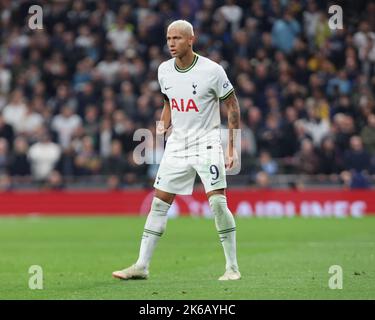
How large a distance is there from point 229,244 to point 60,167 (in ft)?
50.4

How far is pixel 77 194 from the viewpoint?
25.9 meters

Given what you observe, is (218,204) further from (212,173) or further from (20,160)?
(20,160)

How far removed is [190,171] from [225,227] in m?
0.76

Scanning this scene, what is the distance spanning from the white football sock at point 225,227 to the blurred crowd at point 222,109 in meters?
13.2

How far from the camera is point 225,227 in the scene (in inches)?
436

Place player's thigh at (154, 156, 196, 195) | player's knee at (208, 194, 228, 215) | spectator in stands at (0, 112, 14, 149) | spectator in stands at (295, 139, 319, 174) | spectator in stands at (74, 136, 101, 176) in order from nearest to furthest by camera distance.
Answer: player's knee at (208, 194, 228, 215) < player's thigh at (154, 156, 196, 195) < spectator in stands at (295, 139, 319, 174) < spectator in stands at (74, 136, 101, 176) < spectator in stands at (0, 112, 14, 149)

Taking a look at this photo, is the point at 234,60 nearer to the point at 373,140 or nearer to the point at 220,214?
the point at 373,140

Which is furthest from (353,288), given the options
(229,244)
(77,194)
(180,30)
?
(77,194)

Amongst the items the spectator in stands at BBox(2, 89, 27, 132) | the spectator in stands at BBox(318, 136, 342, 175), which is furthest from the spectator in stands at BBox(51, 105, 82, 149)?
the spectator in stands at BBox(318, 136, 342, 175)

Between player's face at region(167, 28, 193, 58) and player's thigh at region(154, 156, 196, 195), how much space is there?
4.02 feet

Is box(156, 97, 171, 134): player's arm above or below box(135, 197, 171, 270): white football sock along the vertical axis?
above

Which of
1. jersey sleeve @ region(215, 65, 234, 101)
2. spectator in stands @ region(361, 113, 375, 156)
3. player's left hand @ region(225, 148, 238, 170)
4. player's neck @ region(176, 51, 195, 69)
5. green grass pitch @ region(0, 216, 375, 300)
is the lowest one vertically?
green grass pitch @ region(0, 216, 375, 300)

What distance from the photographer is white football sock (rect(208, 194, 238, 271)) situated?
1101 cm

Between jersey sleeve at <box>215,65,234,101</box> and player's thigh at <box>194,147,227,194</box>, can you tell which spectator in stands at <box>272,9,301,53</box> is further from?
player's thigh at <box>194,147,227,194</box>
